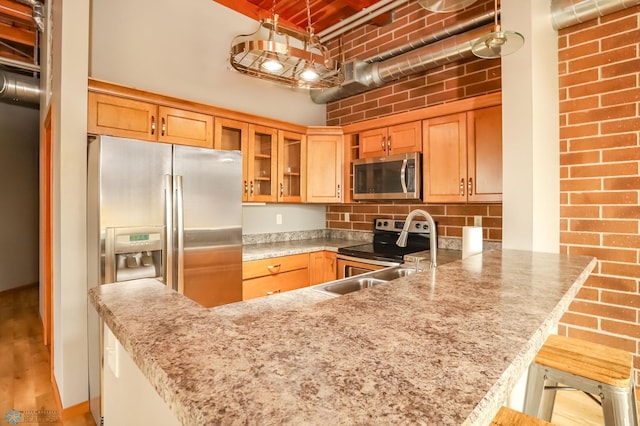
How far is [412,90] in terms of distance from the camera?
3293 millimetres

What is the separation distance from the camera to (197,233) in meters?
2.33

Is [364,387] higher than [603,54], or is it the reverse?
[603,54]

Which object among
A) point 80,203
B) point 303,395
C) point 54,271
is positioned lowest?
point 54,271

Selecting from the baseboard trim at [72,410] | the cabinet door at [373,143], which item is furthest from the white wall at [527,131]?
the baseboard trim at [72,410]

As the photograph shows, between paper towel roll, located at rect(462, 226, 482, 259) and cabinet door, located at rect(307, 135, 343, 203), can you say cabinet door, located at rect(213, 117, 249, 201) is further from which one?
paper towel roll, located at rect(462, 226, 482, 259)

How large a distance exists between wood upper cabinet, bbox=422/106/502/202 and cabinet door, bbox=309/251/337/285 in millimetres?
1102

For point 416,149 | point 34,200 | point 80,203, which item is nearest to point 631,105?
point 416,149

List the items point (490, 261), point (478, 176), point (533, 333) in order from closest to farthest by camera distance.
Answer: point (533, 333) → point (490, 261) → point (478, 176)

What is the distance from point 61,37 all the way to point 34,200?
190 inches

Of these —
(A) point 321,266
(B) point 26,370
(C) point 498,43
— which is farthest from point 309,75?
(B) point 26,370

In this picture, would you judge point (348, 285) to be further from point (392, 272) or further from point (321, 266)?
point (321, 266)

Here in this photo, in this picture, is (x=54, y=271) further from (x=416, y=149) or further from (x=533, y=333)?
(x=416, y=149)

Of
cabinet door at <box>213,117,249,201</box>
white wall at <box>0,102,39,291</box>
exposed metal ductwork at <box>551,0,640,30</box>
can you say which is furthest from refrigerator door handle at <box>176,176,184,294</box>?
white wall at <box>0,102,39,291</box>

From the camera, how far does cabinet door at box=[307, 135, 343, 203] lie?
349cm
